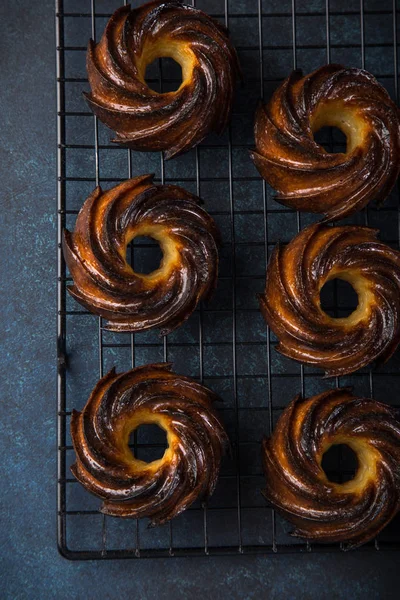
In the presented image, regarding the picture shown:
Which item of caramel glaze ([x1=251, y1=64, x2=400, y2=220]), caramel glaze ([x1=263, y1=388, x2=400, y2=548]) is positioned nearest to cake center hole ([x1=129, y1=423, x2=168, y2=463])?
caramel glaze ([x1=263, y1=388, x2=400, y2=548])

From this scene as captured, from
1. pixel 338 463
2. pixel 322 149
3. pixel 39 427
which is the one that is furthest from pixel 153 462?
pixel 322 149

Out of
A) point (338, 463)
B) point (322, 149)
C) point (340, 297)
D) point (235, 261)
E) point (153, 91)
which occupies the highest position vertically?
point (153, 91)

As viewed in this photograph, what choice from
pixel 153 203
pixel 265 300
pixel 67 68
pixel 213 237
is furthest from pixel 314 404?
pixel 67 68

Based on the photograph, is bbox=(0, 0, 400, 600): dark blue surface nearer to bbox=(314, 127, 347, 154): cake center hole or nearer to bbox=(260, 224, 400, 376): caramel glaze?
bbox=(314, 127, 347, 154): cake center hole

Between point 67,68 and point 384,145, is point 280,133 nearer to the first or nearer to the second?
point 384,145

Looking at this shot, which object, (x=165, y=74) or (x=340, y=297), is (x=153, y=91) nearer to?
(x=165, y=74)

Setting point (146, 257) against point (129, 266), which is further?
point (146, 257)

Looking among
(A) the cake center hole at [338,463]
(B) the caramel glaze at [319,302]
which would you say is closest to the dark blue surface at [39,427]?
(A) the cake center hole at [338,463]
